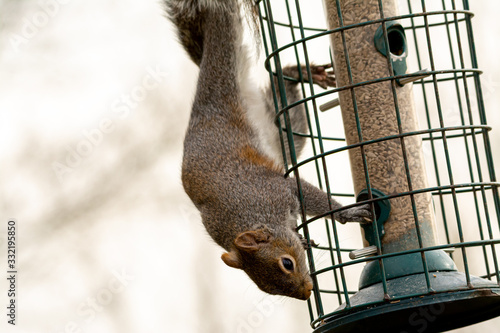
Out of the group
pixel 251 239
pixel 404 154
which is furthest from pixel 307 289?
pixel 404 154

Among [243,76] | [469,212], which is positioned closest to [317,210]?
[243,76]

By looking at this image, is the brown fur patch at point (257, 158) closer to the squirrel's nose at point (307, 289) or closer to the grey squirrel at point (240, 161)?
the grey squirrel at point (240, 161)

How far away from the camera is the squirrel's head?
4.21m

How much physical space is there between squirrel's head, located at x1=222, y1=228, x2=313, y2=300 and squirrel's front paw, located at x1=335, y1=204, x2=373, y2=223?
20.9 inches

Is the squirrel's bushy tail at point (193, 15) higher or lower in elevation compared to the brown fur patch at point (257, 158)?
higher

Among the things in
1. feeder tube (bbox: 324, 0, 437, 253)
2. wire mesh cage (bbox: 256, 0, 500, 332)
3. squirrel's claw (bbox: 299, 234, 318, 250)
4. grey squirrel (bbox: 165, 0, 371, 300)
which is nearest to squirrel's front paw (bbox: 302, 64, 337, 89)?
grey squirrel (bbox: 165, 0, 371, 300)

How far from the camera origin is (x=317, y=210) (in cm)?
418

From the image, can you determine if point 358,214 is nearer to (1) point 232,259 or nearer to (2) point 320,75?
(1) point 232,259

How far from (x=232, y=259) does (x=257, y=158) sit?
2.00 feet

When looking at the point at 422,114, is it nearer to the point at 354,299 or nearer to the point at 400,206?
the point at 400,206

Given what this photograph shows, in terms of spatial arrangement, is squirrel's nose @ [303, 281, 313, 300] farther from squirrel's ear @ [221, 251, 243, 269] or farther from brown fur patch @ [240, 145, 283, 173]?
brown fur patch @ [240, 145, 283, 173]

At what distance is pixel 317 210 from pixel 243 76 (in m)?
1.18

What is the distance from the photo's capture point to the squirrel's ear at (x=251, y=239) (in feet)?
14.1

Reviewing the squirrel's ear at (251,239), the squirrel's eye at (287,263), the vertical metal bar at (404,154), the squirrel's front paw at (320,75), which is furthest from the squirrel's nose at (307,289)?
the squirrel's front paw at (320,75)
